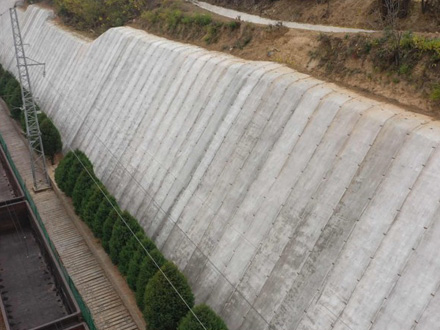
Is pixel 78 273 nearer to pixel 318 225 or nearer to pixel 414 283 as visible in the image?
pixel 318 225

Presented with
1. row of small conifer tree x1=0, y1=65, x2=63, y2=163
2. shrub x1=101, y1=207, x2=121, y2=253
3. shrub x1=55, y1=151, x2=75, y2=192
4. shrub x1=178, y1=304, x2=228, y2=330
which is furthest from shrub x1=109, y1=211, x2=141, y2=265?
row of small conifer tree x1=0, y1=65, x2=63, y2=163

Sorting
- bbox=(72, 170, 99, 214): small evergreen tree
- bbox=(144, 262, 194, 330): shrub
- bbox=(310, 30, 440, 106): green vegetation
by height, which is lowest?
bbox=(72, 170, 99, 214): small evergreen tree

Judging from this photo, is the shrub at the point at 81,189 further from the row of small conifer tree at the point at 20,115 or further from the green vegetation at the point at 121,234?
the row of small conifer tree at the point at 20,115

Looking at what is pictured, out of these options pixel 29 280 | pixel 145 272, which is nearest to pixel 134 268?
pixel 145 272

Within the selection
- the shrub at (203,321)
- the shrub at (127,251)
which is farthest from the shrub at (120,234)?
the shrub at (203,321)

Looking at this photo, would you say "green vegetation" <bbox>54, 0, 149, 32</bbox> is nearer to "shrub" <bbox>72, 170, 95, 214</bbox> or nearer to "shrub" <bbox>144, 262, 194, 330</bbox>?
"shrub" <bbox>72, 170, 95, 214</bbox>
